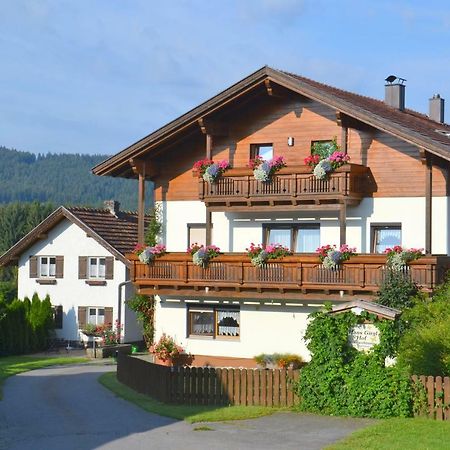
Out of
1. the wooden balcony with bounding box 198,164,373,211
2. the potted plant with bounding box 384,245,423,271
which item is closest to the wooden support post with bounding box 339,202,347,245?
the wooden balcony with bounding box 198,164,373,211

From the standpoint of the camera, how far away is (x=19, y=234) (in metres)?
108

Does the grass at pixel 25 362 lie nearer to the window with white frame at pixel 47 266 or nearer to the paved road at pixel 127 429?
the window with white frame at pixel 47 266

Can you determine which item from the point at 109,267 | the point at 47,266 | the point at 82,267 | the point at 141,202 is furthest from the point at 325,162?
the point at 47,266

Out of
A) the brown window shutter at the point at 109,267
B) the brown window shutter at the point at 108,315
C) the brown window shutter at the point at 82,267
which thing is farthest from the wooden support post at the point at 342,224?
the brown window shutter at the point at 82,267

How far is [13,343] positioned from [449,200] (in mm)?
26098

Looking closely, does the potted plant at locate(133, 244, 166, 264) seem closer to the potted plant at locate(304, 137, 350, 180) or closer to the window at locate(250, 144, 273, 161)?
the window at locate(250, 144, 273, 161)

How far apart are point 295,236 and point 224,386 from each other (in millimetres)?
8606

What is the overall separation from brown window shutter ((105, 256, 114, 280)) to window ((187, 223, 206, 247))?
15728mm

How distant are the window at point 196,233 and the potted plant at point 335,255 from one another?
19.7ft

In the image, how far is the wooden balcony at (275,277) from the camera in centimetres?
2975

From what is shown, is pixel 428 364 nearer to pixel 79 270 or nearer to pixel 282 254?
pixel 282 254

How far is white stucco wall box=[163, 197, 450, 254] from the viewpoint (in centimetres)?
3111

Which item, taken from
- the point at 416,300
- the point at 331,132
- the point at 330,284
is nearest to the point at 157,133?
the point at 331,132

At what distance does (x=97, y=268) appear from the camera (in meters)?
51.7
